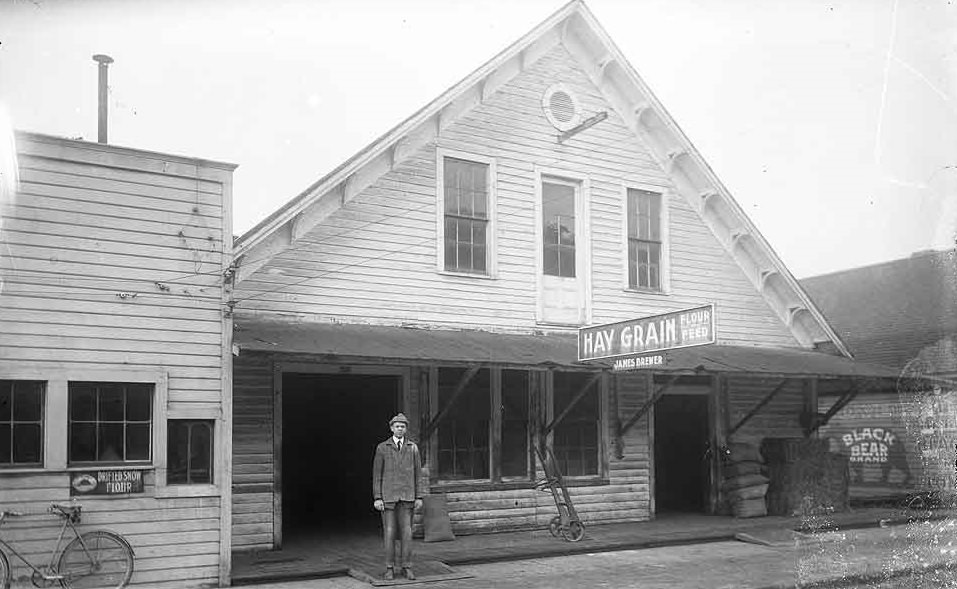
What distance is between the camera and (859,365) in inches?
682

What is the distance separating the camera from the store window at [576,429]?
15469 mm

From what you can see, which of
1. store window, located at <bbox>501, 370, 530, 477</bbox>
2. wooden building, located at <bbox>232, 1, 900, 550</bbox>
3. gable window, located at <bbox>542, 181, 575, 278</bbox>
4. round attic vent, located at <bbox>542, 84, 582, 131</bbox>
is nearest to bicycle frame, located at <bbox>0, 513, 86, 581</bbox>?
wooden building, located at <bbox>232, 1, 900, 550</bbox>

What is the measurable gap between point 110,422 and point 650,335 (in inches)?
249

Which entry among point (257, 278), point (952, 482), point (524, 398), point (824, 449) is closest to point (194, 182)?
point (257, 278)

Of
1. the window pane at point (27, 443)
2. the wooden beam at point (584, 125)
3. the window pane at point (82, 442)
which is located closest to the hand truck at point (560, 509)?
the wooden beam at point (584, 125)

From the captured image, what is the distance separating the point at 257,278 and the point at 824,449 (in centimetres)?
1033

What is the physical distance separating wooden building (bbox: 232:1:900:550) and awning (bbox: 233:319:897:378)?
56 mm

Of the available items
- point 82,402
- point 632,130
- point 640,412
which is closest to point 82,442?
point 82,402

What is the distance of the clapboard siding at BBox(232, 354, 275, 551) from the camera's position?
12.5 metres

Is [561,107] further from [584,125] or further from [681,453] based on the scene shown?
[681,453]

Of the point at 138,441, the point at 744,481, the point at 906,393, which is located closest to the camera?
the point at 138,441

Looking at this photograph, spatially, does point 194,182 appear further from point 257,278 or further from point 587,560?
point 587,560

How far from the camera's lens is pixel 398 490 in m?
11.1

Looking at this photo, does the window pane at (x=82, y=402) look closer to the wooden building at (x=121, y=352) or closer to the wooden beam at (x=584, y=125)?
the wooden building at (x=121, y=352)
